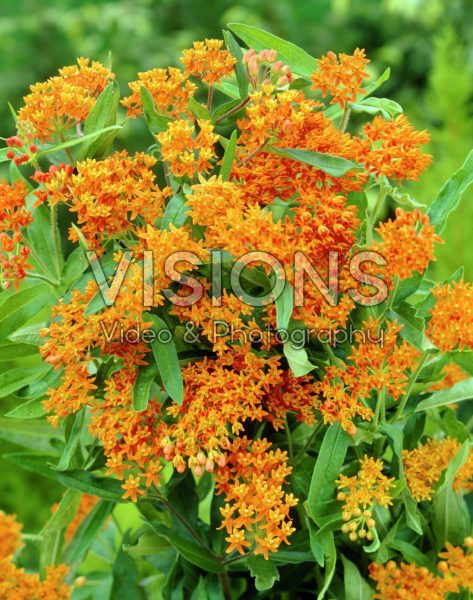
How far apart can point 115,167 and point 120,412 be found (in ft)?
0.91

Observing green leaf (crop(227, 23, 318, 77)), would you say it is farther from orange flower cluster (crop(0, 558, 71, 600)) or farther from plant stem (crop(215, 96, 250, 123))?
orange flower cluster (crop(0, 558, 71, 600))

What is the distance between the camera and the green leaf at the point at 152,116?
80 cm

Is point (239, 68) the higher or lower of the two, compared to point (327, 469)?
higher

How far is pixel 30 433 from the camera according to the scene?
108cm

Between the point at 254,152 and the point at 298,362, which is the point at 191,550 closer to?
the point at 298,362

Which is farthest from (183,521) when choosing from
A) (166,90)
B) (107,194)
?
(166,90)

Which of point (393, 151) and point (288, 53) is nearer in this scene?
point (393, 151)

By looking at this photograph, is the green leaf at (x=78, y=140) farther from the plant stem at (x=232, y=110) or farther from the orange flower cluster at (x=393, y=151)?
the orange flower cluster at (x=393, y=151)

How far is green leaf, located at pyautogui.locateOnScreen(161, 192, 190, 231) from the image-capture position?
0.76 m

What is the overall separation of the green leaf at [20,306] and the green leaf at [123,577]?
383mm

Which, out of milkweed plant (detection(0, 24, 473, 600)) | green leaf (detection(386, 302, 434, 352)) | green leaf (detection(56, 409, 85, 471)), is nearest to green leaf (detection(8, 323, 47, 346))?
milkweed plant (detection(0, 24, 473, 600))

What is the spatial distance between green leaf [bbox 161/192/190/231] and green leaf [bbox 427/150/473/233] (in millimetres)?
308

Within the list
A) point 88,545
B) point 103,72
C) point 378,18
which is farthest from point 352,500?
point 378,18

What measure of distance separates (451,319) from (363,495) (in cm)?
22
